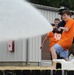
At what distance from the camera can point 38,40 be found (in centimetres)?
2027

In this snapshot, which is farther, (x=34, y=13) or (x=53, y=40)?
(x=53, y=40)

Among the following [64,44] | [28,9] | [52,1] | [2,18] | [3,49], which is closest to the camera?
[2,18]

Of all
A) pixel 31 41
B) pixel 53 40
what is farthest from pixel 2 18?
pixel 31 41

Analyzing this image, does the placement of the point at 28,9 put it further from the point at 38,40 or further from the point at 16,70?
the point at 38,40

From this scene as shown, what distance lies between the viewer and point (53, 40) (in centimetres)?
1190

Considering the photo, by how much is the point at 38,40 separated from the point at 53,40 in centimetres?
838

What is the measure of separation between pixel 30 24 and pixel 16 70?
0.71 m

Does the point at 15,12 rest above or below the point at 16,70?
above

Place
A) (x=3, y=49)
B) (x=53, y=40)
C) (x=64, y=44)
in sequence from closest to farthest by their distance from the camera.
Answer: (x=64, y=44), (x=53, y=40), (x=3, y=49)

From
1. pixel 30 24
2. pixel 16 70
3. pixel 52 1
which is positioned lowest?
pixel 16 70

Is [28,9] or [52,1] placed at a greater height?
[52,1]

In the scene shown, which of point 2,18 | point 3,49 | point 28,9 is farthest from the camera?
point 3,49

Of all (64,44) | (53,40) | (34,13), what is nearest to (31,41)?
(53,40)

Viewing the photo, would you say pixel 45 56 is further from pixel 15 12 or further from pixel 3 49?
pixel 15 12
